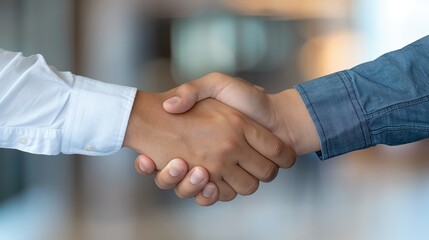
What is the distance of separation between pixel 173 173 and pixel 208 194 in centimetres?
8

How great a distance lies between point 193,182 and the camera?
3.12 feet

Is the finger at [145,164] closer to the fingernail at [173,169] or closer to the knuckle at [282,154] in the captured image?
the fingernail at [173,169]

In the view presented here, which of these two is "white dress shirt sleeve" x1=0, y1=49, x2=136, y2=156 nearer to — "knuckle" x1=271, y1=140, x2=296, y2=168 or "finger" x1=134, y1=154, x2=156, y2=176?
"finger" x1=134, y1=154, x2=156, y2=176

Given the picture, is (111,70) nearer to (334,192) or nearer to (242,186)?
(334,192)

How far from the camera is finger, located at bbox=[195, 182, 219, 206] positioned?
980 mm

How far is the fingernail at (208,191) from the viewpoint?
98cm

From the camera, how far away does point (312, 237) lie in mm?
2066

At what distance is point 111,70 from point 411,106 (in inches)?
56.9

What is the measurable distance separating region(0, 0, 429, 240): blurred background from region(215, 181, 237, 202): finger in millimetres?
1086

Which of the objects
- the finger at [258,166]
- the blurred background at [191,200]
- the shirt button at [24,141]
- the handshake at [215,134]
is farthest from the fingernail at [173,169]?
the blurred background at [191,200]

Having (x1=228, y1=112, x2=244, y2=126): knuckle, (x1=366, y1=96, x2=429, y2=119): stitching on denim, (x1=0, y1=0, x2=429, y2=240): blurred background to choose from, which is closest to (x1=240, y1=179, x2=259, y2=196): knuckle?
(x1=228, y1=112, x2=244, y2=126): knuckle

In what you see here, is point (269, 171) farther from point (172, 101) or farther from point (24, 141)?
point (24, 141)

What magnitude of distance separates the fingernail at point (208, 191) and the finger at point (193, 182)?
11 mm

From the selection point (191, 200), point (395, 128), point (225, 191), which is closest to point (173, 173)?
point (225, 191)
